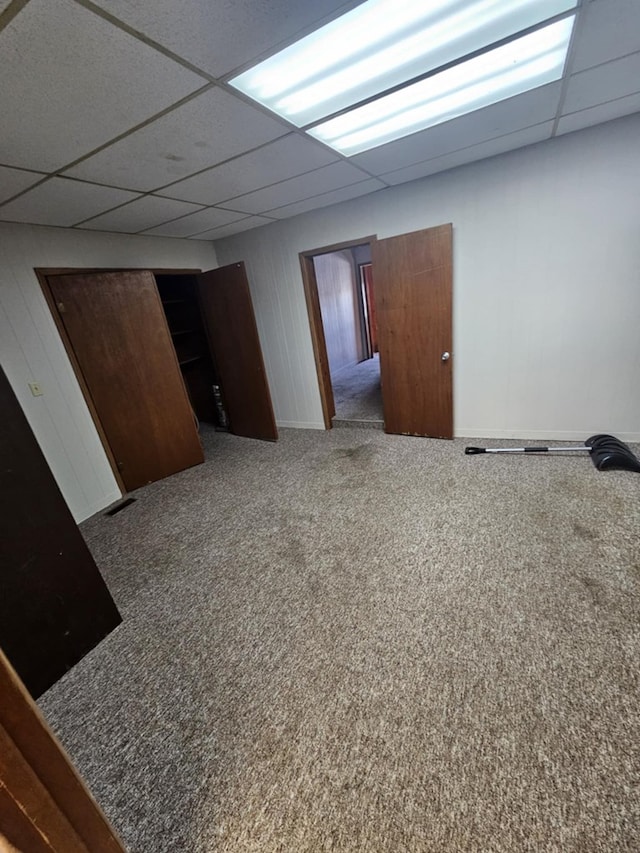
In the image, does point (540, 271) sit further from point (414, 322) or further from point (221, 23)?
point (221, 23)

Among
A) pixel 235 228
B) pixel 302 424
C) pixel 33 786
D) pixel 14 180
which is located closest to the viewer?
pixel 33 786

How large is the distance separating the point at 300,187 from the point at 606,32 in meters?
1.93

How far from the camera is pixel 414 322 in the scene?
3.36 m

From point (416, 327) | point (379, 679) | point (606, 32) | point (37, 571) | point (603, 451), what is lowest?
point (379, 679)

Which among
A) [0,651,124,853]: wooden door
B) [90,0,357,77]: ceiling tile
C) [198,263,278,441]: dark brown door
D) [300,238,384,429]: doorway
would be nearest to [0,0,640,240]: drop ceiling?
[90,0,357,77]: ceiling tile

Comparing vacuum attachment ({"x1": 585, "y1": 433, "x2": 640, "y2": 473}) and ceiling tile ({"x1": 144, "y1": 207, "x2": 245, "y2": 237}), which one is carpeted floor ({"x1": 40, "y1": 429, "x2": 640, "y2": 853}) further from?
ceiling tile ({"x1": 144, "y1": 207, "x2": 245, "y2": 237})

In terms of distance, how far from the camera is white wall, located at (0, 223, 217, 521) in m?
2.60

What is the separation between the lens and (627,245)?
2582mm

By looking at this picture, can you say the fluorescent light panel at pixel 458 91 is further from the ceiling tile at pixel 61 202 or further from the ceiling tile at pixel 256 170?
the ceiling tile at pixel 61 202

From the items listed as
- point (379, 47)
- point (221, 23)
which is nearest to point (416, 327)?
point (379, 47)

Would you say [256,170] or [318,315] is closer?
[256,170]

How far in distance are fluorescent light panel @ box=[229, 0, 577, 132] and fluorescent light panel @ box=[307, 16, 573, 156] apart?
0.34ft

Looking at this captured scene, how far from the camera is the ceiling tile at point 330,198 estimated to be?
298cm

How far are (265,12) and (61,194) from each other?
6.17ft
